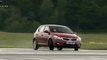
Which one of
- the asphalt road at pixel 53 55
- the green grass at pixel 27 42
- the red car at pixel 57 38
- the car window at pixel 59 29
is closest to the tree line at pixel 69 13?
the green grass at pixel 27 42

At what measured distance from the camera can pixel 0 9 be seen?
130125mm

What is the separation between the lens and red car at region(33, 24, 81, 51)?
89.8ft

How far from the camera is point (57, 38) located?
27422 mm

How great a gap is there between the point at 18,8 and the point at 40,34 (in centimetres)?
10881

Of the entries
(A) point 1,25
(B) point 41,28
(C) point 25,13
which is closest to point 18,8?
(C) point 25,13

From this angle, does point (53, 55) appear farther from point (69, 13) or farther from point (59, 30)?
point (69, 13)

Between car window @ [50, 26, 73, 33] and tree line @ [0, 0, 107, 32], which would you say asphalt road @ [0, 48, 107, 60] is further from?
tree line @ [0, 0, 107, 32]

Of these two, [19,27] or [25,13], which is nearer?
[19,27]

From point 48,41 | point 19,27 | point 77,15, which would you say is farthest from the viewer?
point 77,15

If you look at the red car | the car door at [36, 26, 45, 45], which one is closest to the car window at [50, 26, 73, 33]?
the red car

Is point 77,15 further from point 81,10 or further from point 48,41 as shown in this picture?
point 48,41

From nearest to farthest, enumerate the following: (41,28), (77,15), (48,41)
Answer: (48,41) → (41,28) → (77,15)

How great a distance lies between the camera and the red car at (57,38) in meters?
27.4

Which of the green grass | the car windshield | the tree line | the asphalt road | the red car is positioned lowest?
the green grass
